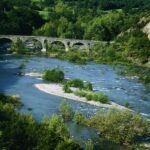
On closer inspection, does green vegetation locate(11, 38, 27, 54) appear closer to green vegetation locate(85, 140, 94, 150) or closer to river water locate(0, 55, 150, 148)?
river water locate(0, 55, 150, 148)

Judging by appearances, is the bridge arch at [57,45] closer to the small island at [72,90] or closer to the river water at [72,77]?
the river water at [72,77]

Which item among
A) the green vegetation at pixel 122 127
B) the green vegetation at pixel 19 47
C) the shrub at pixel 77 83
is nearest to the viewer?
the green vegetation at pixel 122 127

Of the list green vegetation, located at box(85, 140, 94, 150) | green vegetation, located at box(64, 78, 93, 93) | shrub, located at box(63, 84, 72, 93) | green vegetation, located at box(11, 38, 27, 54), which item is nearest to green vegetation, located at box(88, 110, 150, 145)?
green vegetation, located at box(85, 140, 94, 150)

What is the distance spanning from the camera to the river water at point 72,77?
80.2 meters

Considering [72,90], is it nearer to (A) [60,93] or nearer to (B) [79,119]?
(A) [60,93]

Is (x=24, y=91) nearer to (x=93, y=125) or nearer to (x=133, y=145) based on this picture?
(x=93, y=125)

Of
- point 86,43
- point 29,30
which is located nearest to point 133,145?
point 86,43

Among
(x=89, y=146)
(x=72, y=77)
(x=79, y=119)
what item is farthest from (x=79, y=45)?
(x=89, y=146)

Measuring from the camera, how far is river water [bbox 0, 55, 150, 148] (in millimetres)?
80188

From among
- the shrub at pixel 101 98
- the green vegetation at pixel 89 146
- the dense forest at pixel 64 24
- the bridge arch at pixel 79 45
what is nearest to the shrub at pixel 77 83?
the shrub at pixel 101 98

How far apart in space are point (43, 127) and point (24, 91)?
1400 inches

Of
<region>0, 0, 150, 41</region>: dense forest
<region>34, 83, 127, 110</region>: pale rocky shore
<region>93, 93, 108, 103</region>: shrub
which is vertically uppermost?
<region>0, 0, 150, 41</region>: dense forest

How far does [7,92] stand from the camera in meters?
90.5

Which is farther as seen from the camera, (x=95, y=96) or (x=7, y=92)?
(x=7, y=92)
